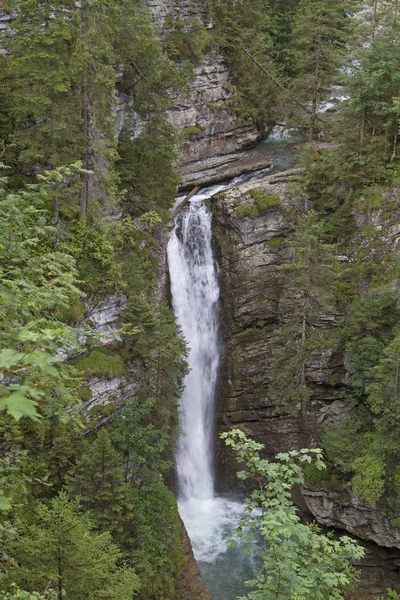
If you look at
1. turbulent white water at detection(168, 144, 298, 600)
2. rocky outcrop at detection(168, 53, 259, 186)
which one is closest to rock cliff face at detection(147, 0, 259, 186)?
rocky outcrop at detection(168, 53, 259, 186)

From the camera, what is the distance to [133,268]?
17.1 metres

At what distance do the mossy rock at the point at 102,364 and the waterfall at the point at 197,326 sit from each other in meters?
5.15

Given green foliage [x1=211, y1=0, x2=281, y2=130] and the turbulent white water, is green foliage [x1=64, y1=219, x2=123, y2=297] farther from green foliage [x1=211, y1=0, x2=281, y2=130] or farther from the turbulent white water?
green foliage [x1=211, y1=0, x2=281, y2=130]

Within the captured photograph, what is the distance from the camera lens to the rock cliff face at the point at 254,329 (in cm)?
1919

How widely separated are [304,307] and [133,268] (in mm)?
6506

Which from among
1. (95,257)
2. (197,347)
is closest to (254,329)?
(197,347)

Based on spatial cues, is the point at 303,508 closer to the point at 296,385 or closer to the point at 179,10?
the point at 296,385

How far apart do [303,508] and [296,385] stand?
4894mm

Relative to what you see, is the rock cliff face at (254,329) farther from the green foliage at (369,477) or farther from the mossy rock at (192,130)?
the mossy rock at (192,130)

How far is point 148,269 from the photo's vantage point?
1845cm

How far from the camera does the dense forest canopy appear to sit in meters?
10.2

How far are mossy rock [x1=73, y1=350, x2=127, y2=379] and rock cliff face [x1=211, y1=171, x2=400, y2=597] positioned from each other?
6.70 meters

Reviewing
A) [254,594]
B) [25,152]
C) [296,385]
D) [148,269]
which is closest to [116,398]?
[148,269]

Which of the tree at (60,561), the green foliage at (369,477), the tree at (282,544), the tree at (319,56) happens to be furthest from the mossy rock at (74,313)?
the tree at (319,56)
